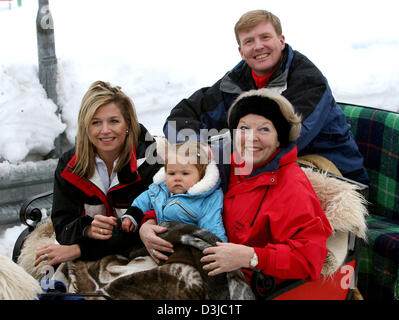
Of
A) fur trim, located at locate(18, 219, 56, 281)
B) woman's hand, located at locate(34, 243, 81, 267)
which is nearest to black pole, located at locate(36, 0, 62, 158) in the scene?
fur trim, located at locate(18, 219, 56, 281)

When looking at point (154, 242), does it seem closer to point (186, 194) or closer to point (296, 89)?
point (186, 194)

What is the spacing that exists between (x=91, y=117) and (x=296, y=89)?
122 cm

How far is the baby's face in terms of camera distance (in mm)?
2295

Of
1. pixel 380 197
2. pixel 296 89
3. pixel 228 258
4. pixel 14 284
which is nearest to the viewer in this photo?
pixel 14 284

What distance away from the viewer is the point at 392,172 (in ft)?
10.5

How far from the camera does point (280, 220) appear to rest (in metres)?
2.03

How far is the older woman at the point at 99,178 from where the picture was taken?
2.40m

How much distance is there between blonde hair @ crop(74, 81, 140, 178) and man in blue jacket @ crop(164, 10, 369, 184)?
43cm

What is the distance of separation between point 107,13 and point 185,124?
4.10 metres

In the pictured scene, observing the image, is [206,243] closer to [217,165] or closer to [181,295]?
[181,295]

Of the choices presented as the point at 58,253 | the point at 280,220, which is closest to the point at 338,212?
the point at 280,220

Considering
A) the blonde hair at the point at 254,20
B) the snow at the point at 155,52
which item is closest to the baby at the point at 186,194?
the blonde hair at the point at 254,20
